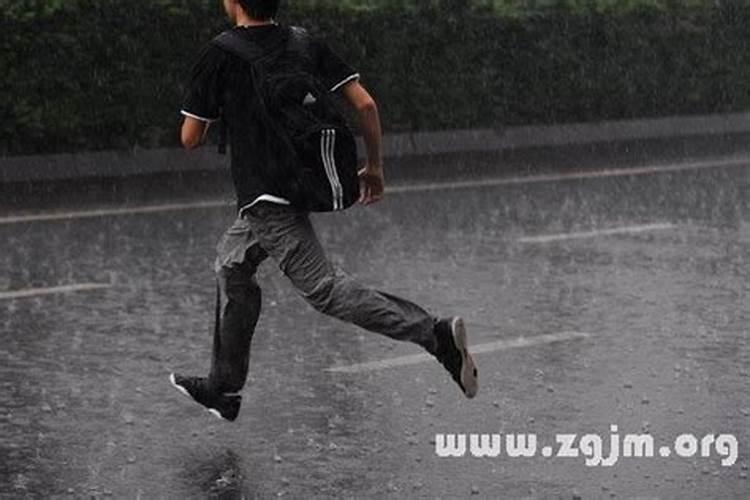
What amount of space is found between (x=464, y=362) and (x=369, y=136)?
3.10 feet

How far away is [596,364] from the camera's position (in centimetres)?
963

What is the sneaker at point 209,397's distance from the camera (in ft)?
27.1

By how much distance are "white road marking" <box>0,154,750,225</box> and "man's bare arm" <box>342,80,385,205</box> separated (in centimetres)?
660

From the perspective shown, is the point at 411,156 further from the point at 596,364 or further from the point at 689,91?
the point at 596,364

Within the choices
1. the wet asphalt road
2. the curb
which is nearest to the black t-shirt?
the wet asphalt road

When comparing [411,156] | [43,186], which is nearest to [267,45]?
[43,186]

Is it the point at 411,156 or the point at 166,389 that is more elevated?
the point at 166,389

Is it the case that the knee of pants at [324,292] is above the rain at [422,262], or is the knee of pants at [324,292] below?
above

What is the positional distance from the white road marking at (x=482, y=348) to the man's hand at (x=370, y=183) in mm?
1403

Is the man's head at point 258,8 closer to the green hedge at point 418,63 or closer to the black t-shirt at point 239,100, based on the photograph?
the black t-shirt at point 239,100

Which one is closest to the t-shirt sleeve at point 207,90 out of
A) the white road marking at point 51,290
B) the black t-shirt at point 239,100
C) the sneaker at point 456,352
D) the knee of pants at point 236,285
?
the black t-shirt at point 239,100

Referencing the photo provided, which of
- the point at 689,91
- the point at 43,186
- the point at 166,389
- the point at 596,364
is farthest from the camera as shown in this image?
the point at 689,91

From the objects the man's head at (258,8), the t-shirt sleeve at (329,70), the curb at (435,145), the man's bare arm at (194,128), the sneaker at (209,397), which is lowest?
the curb at (435,145)

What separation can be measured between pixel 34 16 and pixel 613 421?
9.52m
